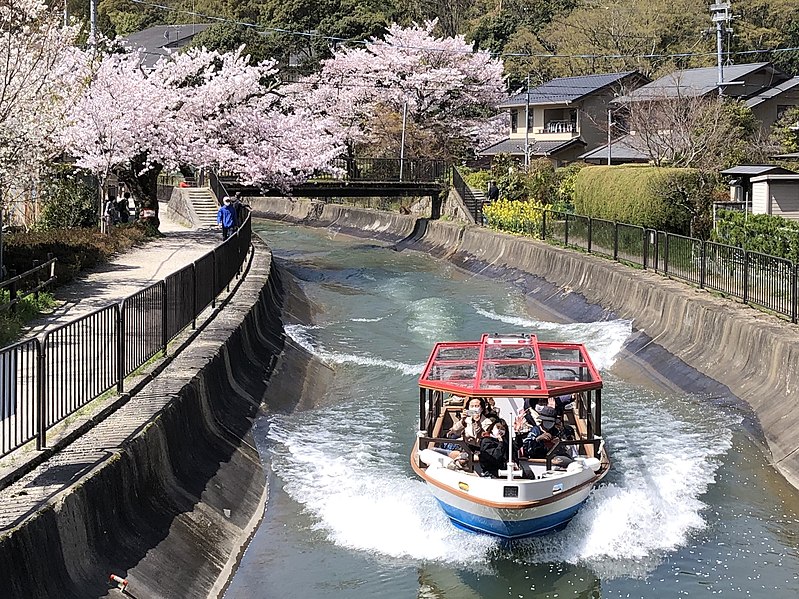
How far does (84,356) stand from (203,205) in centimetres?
3258

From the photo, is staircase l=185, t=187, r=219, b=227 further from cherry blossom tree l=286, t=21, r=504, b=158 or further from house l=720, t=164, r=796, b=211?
house l=720, t=164, r=796, b=211

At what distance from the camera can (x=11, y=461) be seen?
34.3 ft

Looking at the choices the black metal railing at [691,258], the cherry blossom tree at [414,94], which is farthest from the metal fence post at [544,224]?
the cherry blossom tree at [414,94]

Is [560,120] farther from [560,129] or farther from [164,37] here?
[164,37]

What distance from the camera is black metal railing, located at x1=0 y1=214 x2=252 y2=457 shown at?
1043cm

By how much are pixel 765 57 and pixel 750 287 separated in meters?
60.1

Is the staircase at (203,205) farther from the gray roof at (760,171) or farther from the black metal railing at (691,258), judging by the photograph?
the gray roof at (760,171)

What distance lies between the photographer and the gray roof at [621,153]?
2185 inches

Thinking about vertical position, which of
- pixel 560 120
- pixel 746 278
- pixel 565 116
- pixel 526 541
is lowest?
pixel 526 541

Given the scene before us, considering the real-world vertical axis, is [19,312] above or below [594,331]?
above

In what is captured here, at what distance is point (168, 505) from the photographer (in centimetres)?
1212

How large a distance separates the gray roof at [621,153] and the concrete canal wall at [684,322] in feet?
46.7

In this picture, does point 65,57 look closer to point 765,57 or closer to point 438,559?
point 438,559

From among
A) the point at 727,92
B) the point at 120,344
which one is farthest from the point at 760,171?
the point at 727,92
